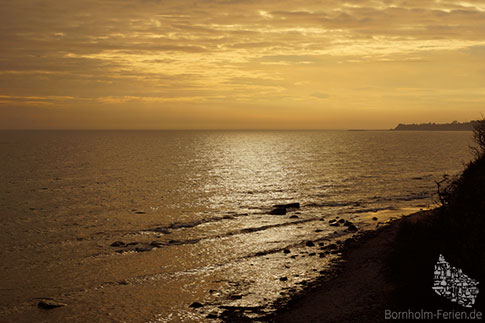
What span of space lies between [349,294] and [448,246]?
619 cm

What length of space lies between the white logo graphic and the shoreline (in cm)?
275

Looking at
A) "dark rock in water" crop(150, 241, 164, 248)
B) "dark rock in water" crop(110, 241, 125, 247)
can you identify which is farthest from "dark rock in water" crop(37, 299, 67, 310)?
"dark rock in water" crop(150, 241, 164, 248)

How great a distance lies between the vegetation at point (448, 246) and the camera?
16.8 metres

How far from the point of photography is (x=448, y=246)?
18062 millimetres

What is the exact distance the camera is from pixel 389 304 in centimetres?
1914

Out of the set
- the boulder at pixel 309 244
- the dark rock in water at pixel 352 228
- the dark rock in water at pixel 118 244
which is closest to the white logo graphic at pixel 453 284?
the boulder at pixel 309 244

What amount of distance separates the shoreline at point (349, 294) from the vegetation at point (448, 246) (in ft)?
3.45

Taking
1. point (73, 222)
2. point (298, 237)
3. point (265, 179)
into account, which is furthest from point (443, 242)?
point (265, 179)

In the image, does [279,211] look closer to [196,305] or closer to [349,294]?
[349,294]

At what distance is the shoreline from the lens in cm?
1957

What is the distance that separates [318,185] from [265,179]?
12847mm

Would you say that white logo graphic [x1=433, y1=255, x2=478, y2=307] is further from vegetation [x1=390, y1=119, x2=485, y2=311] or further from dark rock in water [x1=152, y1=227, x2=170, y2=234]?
dark rock in water [x1=152, y1=227, x2=170, y2=234]

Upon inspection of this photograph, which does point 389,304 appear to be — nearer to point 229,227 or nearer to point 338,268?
point 338,268

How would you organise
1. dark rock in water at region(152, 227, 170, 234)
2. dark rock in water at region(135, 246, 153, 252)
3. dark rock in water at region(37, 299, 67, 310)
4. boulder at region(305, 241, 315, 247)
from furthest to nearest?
1. dark rock in water at region(152, 227, 170, 234)
2. boulder at region(305, 241, 315, 247)
3. dark rock in water at region(135, 246, 153, 252)
4. dark rock in water at region(37, 299, 67, 310)
